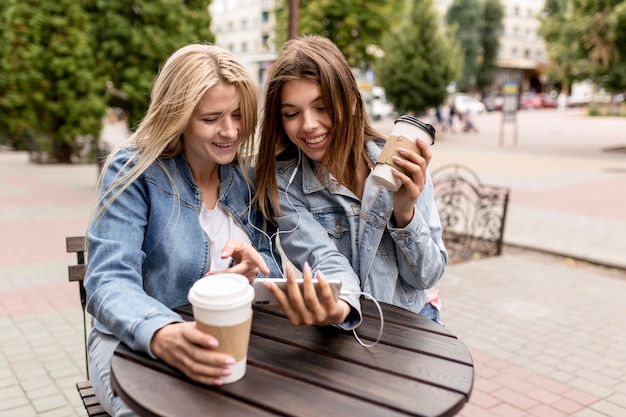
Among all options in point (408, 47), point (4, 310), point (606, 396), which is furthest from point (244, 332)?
point (408, 47)

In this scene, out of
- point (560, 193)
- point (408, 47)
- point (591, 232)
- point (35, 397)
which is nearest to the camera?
point (35, 397)

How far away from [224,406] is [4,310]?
3945 mm

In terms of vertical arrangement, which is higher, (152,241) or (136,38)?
(136,38)

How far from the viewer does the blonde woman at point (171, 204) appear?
5.96 feet

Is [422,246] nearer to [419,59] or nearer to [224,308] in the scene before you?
[224,308]

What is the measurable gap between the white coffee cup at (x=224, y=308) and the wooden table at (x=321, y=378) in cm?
15

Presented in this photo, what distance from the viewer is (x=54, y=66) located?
11.4 meters

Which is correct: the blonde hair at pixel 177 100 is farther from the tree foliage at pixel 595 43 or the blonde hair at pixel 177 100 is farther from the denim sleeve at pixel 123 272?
the tree foliage at pixel 595 43

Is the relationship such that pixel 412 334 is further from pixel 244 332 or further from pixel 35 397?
pixel 35 397

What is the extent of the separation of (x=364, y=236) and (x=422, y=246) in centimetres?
22

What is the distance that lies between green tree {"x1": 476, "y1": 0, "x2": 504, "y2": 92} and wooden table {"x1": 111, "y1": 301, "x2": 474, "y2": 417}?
5691 cm

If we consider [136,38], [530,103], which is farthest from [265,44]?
[530,103]

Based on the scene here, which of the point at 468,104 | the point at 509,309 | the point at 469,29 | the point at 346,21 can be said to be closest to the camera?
the point at 509,309

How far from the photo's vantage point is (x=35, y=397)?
3.31 m
